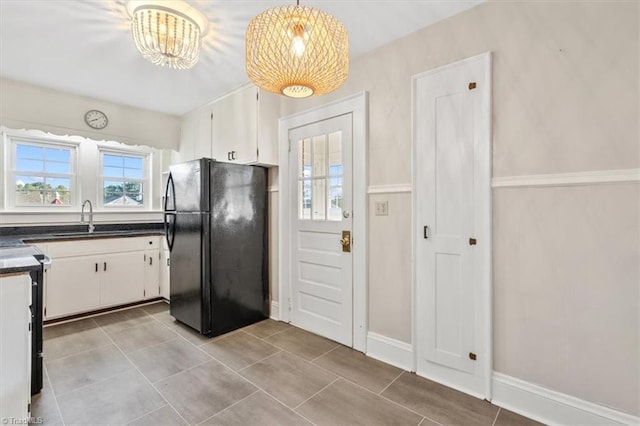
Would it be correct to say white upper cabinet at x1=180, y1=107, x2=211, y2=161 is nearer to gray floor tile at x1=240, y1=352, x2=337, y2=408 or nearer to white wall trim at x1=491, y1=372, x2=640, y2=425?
gray floor tile at x1=240, y1=352, x2=337, y2=408

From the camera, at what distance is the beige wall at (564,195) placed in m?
1.50

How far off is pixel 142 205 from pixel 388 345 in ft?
12.5

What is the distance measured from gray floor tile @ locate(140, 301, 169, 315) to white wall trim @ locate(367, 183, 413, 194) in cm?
283

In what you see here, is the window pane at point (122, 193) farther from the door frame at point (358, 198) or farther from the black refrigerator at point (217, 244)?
the door frame at point (358, 198)

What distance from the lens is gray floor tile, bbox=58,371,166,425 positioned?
1.70m

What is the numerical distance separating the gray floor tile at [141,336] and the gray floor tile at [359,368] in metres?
1.49

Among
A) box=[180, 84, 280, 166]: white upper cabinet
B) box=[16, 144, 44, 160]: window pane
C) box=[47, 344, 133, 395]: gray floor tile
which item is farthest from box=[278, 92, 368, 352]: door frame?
box=[16, 144, 44, 160]: window pane

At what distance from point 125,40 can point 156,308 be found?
9.30 ft

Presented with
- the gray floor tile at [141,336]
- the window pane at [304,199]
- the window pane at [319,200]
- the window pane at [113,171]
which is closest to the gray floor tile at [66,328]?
the gray floor tile at [141,336]

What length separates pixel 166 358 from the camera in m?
2.40

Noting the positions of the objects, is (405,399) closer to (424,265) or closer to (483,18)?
(424,265)

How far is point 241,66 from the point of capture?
9.05 feet

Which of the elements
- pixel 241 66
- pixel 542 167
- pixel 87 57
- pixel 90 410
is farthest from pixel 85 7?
pixel 542 167

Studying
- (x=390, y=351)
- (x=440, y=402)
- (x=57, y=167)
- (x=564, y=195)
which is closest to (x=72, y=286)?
(x=57, y=167)
